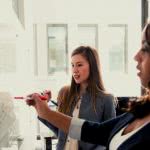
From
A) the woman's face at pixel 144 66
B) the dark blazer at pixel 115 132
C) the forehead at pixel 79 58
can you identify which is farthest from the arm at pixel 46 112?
the forehead at pixel 79 58

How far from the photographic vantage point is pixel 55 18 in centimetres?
371

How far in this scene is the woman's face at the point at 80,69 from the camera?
1.67 m

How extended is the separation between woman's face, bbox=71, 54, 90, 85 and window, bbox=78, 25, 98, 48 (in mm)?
2238

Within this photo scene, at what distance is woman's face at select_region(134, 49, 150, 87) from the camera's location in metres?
0.90

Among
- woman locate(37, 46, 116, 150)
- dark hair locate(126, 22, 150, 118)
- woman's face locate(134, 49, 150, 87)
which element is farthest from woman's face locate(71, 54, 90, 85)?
woman's face locate(134, 49, 150, 87)

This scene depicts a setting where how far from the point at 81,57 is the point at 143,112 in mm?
743

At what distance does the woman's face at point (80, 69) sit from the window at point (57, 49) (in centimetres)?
214

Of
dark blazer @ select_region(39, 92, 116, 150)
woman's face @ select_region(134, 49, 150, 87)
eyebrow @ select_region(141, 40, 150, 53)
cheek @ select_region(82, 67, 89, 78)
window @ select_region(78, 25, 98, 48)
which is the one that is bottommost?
dark blazer @ select_region(39, 92, 116, 150)

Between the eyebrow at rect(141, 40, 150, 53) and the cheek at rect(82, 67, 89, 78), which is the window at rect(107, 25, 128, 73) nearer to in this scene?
the cheek at rect(82, 67, 89, 78)

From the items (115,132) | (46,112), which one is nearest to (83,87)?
(46,112)

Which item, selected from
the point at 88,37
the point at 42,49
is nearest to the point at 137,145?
the point at 42,49

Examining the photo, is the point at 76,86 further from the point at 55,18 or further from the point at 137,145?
the point at 55,18

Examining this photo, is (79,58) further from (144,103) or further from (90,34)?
(90,34)

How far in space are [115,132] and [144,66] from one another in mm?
288
